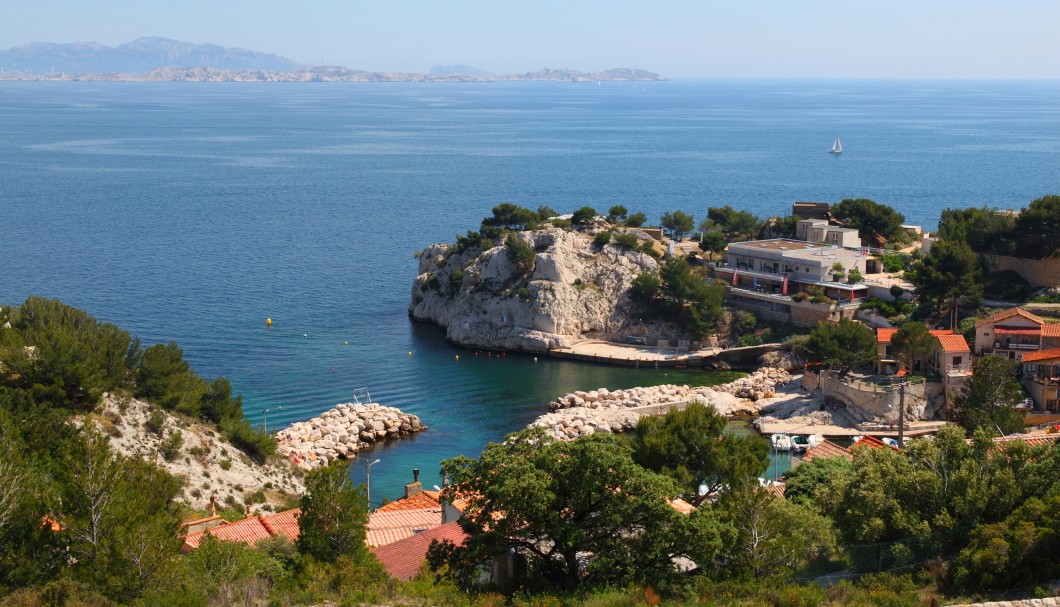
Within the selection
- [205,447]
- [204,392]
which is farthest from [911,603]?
[204,392]

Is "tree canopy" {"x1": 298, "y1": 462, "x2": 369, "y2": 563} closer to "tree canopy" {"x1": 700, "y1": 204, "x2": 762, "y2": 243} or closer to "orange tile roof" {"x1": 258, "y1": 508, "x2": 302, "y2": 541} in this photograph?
"orange tile roof" {"x1": 258, "y1": 508, "x2": 302, "y2": 541}

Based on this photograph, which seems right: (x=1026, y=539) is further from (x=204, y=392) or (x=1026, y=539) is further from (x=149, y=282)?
(x=149, y=282)

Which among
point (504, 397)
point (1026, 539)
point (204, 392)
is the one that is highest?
point (1026, 539)

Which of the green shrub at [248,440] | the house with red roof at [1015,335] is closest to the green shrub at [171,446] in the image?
the green shrub at [248,440]

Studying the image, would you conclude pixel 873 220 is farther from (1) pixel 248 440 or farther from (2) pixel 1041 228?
(1) pixel 248 440

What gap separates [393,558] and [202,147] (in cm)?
13536

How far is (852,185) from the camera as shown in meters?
111

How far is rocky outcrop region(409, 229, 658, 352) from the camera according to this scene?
52531mm

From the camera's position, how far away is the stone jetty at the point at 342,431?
121 feet

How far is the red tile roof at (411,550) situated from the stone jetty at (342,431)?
15.1 metres

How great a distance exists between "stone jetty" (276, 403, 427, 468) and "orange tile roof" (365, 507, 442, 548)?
35.0 ft

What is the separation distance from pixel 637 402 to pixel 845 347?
315 inches

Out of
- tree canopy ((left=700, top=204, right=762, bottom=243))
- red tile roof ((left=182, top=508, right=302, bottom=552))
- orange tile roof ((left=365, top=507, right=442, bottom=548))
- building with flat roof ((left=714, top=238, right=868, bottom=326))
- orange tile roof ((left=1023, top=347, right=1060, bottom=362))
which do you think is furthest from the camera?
tree canopy ((left=700, top=204, right=762, bottom=243))

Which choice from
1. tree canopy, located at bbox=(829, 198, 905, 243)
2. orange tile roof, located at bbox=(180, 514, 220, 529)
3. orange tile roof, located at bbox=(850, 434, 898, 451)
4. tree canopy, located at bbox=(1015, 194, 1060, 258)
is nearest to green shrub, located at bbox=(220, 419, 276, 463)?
orange tile roof, located at bbox=(180, 514, 220, 529)
